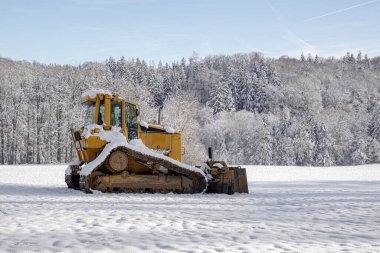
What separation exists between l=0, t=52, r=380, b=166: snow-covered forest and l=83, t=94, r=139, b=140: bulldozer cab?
31.1m

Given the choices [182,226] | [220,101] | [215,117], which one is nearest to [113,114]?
[182,226]

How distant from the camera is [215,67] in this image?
17662 cm

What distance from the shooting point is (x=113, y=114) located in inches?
565

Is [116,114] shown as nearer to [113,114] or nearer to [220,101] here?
[113,114]

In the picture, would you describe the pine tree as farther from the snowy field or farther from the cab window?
the snowy field

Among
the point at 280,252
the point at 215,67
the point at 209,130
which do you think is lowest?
the point at 280,252

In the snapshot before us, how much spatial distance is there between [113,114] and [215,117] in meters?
75.7

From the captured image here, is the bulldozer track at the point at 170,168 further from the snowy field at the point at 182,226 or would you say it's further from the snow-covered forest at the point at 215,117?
the snow-covered forest at the point at 215,117

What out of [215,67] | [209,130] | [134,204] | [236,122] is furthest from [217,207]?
[215,67]

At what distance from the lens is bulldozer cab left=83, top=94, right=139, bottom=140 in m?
14.3

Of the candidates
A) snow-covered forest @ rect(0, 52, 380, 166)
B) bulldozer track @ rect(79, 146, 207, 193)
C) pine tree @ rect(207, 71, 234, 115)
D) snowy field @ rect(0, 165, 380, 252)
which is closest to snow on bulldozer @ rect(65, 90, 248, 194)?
bulldozer track @ rect(79, 146, 207, 193)

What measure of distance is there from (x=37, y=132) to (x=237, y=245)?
6639cm

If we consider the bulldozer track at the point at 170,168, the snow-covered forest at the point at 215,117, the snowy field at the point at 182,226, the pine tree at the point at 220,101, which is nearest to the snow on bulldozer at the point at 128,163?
the bulldozer track at the point at 170,168

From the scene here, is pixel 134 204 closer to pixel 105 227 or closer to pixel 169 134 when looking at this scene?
pixel 105 227
